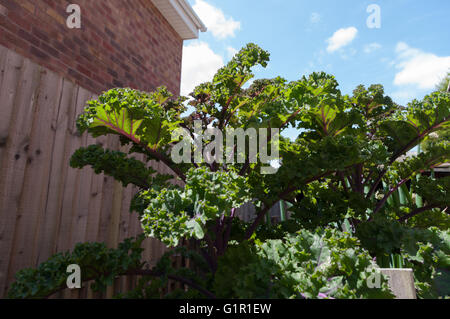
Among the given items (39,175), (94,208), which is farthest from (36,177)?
(94,208)

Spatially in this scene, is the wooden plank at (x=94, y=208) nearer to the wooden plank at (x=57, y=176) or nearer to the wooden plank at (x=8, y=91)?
the wooden plank at (x=57, y=176)

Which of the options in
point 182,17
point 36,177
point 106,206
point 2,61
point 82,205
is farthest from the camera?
point 182,17

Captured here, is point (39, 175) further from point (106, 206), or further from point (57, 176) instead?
point (106, 206)

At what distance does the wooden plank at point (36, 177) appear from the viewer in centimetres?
184

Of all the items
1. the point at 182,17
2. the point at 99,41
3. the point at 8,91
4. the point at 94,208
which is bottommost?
the point at 94,208

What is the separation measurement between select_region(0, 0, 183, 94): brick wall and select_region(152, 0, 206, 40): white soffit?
120 mm

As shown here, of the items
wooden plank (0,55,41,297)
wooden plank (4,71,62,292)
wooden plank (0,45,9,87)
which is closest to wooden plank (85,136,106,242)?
wooden plank (4,71,62,292)

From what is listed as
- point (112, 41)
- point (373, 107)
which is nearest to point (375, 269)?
point (373, 107)

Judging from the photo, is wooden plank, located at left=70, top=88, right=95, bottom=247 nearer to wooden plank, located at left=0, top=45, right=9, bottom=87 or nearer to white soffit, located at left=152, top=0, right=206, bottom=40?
wooden plank, located at left=0, top=45, right=9, bottom=87

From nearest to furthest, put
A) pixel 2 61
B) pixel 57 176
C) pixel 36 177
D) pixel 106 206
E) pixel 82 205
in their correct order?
pixel 2 61
pixel 36 177
pixel 57 176
pixel 82 205
pixel 106 206

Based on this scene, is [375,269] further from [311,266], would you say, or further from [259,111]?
[259,111]

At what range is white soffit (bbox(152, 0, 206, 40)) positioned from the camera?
471 centimetres

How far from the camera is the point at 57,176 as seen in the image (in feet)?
6.94

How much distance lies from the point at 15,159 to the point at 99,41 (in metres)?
2.04
